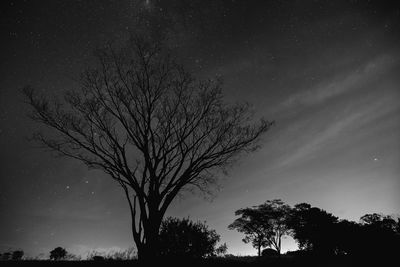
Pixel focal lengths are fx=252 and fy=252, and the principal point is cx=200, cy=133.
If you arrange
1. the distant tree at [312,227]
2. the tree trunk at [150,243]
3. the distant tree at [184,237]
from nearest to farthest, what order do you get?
the tree trunk at [150,243]
the distant tree at [184,237]
the distant tree at [312,227]

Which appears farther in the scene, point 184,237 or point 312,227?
point 312,227

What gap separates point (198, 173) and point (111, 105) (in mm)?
6712

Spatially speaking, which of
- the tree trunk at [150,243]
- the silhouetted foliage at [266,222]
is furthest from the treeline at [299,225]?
the tree trunk at [150,243]

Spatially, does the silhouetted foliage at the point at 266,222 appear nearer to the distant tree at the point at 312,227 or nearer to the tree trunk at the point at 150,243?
the distant tree at the point at 312,227

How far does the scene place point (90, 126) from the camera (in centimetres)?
1479

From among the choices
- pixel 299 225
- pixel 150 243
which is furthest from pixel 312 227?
pixel 150 243

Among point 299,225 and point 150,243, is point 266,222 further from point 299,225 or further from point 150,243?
point 150,243

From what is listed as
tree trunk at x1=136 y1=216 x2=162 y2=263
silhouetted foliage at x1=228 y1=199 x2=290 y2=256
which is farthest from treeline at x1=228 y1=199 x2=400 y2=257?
tree trunk at x1=136 y1=216 x2=162 y2=263

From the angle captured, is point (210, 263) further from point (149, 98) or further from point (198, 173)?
point (149, 98)

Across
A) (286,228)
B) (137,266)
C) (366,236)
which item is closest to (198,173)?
(137,266)

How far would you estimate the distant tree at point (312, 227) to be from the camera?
134ft

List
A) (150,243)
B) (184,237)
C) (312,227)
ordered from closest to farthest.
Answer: (150,243), (184,237), (312,227)

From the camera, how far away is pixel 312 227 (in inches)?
1797

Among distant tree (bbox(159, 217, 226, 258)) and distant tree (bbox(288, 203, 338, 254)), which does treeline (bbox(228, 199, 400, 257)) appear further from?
distant tree (bbox(159, 217, 226, 258))
